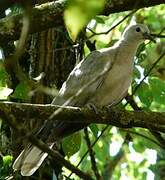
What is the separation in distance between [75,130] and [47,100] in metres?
0.51

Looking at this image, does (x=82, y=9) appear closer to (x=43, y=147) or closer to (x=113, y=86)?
(x=43, y=147)

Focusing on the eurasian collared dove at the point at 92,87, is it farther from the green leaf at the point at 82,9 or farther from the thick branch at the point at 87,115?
the green leaf at the point at 82,9

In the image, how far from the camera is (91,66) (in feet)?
11.9

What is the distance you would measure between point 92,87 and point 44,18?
1052 millimetres

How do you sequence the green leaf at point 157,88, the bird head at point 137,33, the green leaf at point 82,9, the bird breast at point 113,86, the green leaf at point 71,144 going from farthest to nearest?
the bird head at point 137,33
the bird breast at point 113,86
the green leaf at point 157,88
the green leaf at point 71,144
the green leaf at point 82,9

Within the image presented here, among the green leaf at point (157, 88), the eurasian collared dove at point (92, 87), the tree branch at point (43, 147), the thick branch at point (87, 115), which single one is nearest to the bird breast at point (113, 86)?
the eurasian collared dove at point (92, 87)

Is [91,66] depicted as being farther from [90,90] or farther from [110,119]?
[110,119]

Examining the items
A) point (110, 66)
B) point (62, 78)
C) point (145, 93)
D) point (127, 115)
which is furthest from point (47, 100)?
point (127, 115)

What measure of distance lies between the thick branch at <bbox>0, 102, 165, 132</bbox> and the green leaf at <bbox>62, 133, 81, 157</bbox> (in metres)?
0.58

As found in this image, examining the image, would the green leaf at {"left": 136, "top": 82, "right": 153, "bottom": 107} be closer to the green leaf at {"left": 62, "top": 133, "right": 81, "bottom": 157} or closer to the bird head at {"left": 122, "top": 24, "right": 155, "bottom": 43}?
the green leaf at {"left": 62, "top": 133, "right": 81, "bottom": 157}

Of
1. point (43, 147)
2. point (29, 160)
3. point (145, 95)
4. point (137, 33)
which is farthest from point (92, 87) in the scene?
point (43, 147)

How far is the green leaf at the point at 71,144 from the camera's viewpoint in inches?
119

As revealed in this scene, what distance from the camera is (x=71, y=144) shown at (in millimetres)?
3082

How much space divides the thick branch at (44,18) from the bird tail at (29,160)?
2.98 feet
